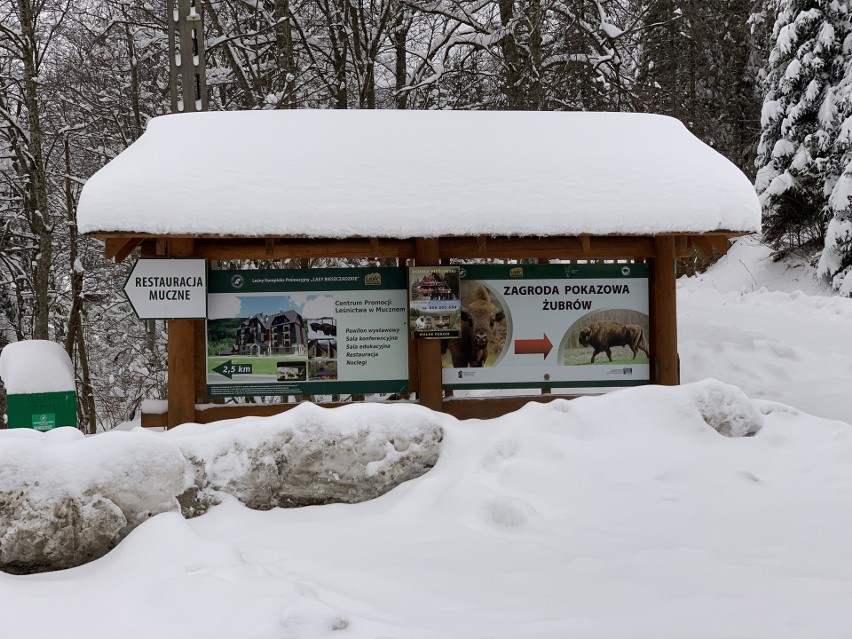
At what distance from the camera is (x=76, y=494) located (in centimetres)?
350

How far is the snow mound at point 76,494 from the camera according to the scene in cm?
339

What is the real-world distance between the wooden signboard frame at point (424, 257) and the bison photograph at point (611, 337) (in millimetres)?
135

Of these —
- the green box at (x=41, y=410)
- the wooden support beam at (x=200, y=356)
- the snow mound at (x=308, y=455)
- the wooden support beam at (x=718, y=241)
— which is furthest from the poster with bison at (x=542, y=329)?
the green box at (x=41, y=410)

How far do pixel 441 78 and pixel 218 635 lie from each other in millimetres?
11467

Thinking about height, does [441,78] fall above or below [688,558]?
above

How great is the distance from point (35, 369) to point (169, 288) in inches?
52.3

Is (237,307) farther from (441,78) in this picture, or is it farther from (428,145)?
(441,78)

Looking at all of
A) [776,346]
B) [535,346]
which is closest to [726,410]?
[535,346]

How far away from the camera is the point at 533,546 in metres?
3.54

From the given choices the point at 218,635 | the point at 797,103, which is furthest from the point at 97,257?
the point at 797,103

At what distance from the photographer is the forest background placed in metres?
12.3

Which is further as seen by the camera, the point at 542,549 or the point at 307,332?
the point at 307,332

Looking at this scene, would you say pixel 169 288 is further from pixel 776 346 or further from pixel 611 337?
pixel 776 346

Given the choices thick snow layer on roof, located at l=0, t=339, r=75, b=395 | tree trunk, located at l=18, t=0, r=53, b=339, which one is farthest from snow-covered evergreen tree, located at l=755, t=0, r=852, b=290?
tree trunk, located at l=18, t=0, r=53, b=339
